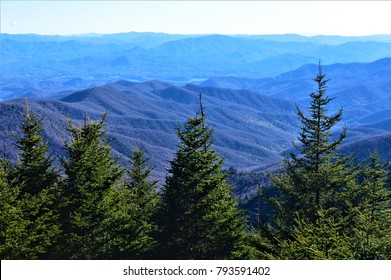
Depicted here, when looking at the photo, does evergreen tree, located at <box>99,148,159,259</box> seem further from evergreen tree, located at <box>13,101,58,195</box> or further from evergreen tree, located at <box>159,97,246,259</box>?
evergreen tree, located at <box>13,101,58,195</box>

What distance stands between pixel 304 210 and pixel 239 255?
415cm

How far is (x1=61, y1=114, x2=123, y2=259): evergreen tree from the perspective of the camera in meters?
20.9

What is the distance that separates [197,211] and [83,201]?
5720 millimetres

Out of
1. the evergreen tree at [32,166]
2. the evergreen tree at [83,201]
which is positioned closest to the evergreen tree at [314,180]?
the evergreen tree at [83,201]

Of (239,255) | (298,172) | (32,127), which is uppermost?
(32,127)

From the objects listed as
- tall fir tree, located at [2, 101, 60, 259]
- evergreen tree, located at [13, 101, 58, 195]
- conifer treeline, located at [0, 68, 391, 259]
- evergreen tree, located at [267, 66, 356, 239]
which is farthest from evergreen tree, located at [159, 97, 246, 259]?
evergreen tree, located at [13, 101, 58, 195]

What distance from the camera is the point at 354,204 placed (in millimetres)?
19906

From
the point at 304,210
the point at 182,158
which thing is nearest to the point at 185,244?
the point at 182,158

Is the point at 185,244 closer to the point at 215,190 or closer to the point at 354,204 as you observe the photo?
the point at 215,190

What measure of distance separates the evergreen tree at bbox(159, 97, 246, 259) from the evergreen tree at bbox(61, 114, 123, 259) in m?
3.43

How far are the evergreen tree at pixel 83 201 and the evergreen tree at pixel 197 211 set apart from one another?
3435 mm

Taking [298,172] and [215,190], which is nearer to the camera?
[298,172]

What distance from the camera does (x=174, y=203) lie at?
75.5ft

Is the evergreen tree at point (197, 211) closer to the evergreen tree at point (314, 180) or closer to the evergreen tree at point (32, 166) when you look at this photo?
the evergreen tree at point (314, 180)
